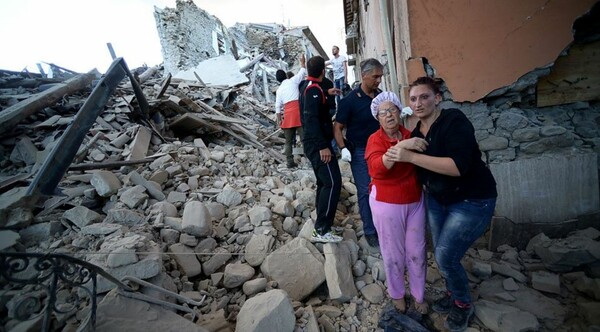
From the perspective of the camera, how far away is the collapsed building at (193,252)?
6.20 ft

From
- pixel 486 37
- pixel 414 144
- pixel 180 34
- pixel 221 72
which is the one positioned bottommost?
pixel 414 144

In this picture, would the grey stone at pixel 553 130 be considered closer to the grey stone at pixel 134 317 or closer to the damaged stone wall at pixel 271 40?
the grey stone at pixel 134 317

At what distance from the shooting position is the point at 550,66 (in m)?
2.38

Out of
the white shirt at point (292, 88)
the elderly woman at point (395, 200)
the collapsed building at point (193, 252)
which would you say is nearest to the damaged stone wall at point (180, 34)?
the collapsed building at point (193, 252)

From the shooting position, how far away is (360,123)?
8.68ft

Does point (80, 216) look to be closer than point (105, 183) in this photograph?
Yes

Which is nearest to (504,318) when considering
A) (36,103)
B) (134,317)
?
(134,317)

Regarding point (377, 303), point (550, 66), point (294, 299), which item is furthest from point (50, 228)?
point (550, 66)

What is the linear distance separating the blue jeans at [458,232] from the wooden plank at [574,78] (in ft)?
5.61

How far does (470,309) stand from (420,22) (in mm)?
2655

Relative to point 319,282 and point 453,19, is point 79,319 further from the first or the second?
point 453,19

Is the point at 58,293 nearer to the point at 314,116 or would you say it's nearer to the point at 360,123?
the point at 314,116

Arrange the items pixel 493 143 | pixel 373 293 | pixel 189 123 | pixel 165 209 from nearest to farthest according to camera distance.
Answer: pixel 373 293 → pixel 493 143 → pixel 165 209 → pixel 189 123

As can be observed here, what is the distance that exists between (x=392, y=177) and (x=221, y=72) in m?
12.1
